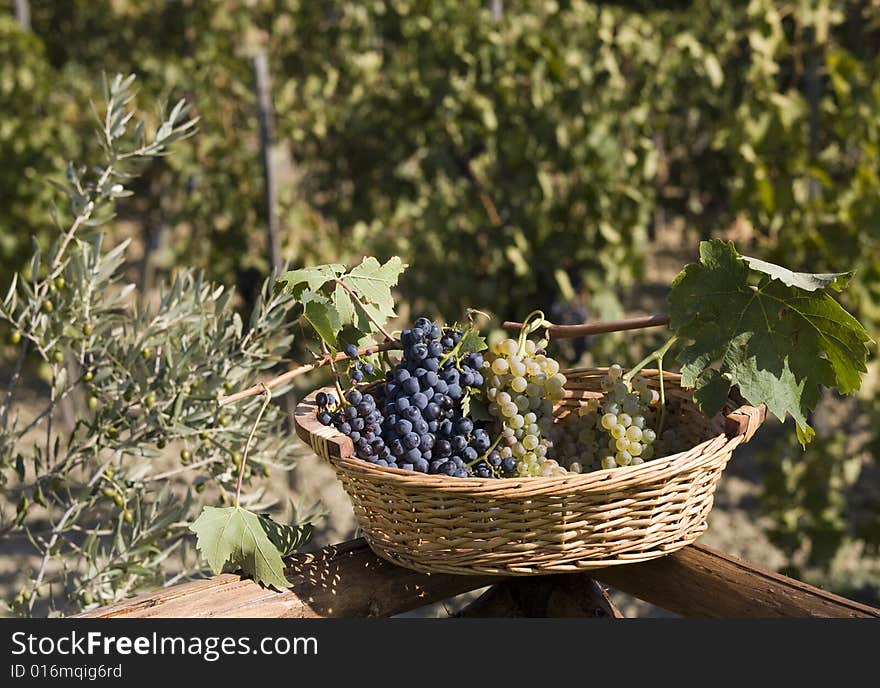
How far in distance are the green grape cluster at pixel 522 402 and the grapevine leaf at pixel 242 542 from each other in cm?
29

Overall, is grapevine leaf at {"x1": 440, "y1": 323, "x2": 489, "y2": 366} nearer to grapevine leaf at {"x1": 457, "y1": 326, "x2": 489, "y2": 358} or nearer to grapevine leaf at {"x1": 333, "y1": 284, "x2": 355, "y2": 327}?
grapevine leaf at {"x1": 457, "y1": 326, "x2": 489, "y2": 358}

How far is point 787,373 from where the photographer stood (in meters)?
1.22

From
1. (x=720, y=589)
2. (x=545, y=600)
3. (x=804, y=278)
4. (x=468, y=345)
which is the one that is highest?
(x=804, y=278)

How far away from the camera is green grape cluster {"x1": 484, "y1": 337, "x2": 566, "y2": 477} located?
122 centimetres

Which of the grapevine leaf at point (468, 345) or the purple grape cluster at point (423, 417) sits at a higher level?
the grapevine leaf at point (468, 345)

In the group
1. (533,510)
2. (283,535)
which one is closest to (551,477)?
(533,510)

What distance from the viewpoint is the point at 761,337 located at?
1.22m

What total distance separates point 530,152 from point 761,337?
254cm

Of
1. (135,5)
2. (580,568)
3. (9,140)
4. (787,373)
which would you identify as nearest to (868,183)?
(787,373)

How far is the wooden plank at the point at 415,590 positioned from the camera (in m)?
1.15

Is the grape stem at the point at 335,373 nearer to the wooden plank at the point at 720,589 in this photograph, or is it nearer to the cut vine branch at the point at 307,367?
the cut vine branch at the point at 307,367

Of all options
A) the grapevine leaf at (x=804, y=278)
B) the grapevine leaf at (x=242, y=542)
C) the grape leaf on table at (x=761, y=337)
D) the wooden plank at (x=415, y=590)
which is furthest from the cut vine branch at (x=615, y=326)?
the grapevine leaf at (x=242, y=542)

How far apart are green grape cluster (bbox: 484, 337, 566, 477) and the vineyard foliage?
2.38 metres

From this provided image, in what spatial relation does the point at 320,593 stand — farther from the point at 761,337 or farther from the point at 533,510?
the point at 761,337
